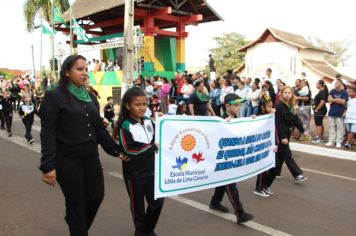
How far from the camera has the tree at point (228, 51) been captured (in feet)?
159

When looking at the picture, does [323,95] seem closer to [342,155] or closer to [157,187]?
[342,155]

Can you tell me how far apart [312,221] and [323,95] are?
7407 millimetres

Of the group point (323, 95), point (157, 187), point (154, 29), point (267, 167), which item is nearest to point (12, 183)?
point (157, 187)

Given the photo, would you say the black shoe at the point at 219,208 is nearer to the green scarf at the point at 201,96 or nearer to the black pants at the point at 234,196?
the black pants at the point at 234,196

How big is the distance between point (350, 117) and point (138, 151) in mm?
8071

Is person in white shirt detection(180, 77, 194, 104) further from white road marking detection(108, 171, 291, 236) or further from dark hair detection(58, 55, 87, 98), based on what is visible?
dark hair detection(58, 55, 87, 98)

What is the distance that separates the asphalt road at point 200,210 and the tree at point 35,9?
3248 cm

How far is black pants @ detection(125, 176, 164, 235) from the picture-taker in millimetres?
3900

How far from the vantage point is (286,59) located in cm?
2442

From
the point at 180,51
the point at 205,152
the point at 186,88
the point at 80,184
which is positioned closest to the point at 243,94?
the point at 186,88

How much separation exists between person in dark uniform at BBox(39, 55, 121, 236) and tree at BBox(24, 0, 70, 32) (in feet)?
119

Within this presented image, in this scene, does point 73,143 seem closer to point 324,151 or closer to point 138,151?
point 138,151

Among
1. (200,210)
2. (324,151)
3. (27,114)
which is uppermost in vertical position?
(27,114)

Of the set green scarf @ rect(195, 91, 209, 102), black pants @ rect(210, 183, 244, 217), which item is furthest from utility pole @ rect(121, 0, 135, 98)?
black pants @ rect(210, 183, 244, 217)
